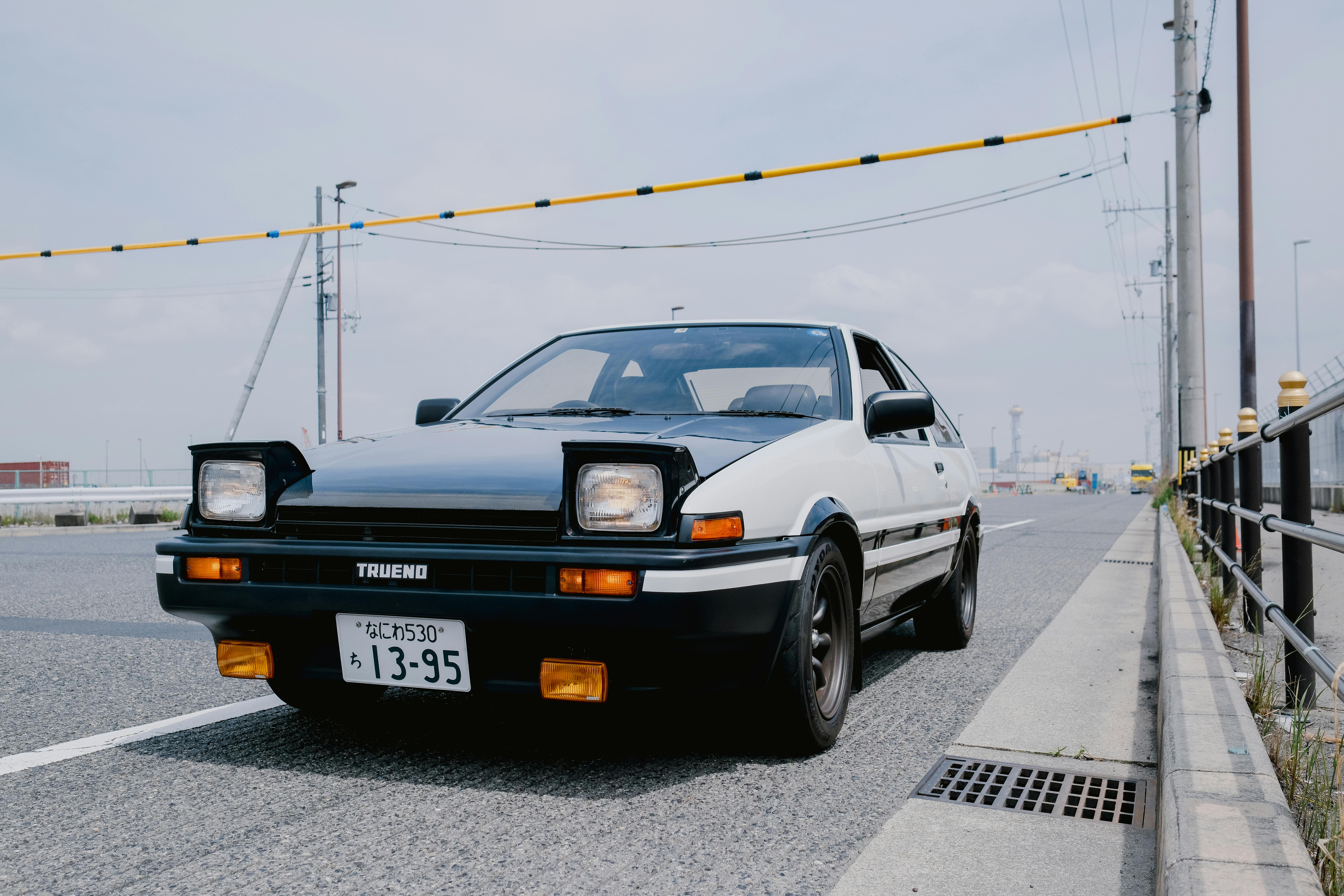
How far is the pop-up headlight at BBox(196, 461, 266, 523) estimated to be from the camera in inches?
127

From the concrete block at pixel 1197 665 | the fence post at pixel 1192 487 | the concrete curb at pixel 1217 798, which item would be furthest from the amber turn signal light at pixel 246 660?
the fence post at pixel 1192 487

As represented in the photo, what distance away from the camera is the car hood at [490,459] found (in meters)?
2.95

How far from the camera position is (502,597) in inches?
110

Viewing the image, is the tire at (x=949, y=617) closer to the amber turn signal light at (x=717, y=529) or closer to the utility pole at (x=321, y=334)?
the amber turn signal light at (x=717, y=529)

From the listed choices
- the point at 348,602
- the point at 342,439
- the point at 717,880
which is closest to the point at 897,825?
the point at 717,880

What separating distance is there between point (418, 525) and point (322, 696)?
44.8 inches

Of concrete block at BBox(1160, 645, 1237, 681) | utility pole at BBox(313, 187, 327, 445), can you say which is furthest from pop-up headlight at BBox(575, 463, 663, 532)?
utility pole at BBox(313, 187, 327, 445)

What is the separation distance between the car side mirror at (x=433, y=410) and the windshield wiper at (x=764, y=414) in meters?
1.23

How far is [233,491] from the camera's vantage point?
327 cm

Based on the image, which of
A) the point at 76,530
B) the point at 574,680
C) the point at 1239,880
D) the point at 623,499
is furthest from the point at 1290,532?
the point at 76,530

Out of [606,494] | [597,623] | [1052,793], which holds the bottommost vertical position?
[1052,793]

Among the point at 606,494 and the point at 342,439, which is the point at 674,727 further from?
the point at 342,439

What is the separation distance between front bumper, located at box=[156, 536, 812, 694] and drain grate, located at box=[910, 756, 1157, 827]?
0.65 m

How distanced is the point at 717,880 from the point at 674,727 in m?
1.35
